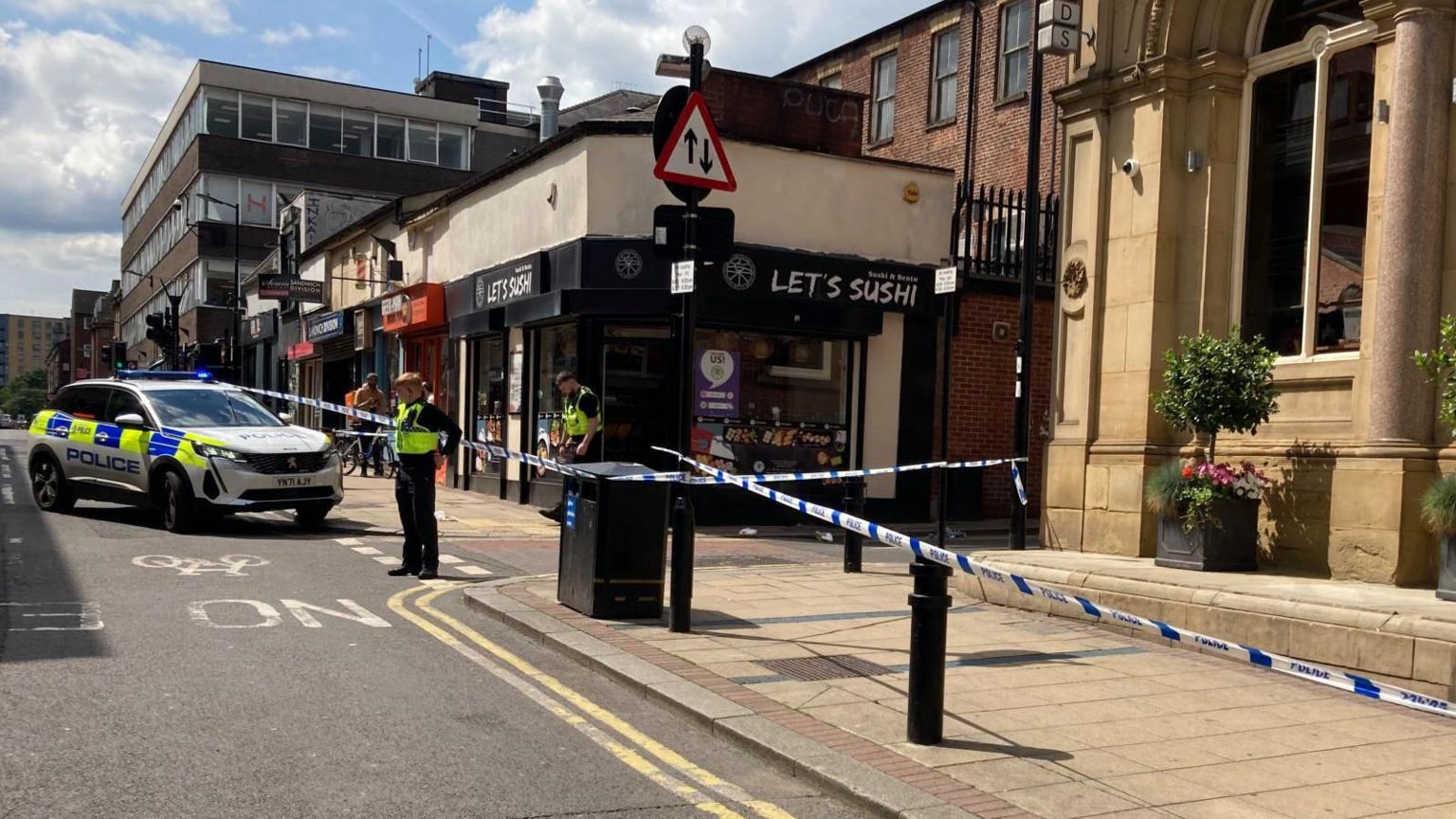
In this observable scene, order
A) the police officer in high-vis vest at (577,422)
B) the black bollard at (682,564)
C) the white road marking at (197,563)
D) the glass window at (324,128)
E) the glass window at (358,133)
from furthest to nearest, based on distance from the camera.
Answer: the glass window at (358,133), the glass window at (324,128), the police officer in high-vis vest at (577,422), the white road marking at (197,563), the black bollard at (682,564)

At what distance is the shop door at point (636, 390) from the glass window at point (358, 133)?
134 feet

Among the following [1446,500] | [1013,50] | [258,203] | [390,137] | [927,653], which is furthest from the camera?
[390,137]

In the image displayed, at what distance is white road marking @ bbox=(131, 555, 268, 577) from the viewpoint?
9.90 metres

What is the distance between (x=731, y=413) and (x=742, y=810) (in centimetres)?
1161

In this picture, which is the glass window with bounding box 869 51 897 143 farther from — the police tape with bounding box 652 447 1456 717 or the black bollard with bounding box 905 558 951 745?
the black bollard with bounding box 905 558 951 745

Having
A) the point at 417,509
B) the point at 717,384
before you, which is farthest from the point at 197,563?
the point at 717,384

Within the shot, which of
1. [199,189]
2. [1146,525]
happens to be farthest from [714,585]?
[199,189]

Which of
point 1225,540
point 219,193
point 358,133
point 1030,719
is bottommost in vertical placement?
point 1030,719

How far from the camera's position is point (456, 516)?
15.6m

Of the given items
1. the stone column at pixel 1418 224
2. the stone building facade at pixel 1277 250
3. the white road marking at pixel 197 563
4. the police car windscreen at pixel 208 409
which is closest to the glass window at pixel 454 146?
the police car windscreen at pixel 208 409

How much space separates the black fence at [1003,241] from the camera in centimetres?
1750

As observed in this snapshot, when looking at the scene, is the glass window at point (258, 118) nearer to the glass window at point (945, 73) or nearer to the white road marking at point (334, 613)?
the glass window at point (945, 73)

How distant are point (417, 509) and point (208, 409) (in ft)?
15.9

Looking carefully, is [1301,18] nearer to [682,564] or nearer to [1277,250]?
[1277,250]
